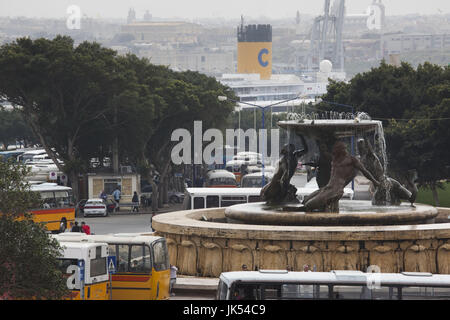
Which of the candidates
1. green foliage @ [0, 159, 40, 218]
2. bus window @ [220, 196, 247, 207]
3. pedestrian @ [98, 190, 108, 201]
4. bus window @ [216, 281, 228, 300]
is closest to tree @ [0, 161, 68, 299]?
green foliage @ [0, 159, 40, 218]

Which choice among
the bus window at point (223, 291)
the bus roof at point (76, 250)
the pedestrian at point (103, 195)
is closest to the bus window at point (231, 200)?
the pedestrian at point (103, 195)

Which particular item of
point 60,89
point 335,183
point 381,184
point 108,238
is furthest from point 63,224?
point 108,238

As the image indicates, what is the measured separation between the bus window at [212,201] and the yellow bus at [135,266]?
17359mm

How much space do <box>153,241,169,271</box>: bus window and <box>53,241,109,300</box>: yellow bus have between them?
1.48 m

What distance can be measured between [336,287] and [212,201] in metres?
23.4

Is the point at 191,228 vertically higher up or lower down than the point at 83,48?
lower down

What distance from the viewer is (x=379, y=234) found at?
76.7 feet

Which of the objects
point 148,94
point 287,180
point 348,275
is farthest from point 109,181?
point 348,275

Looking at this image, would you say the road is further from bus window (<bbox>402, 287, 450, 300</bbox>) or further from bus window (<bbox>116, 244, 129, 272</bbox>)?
bus window (<bbox>402, 287, 450, 300</bbox>)

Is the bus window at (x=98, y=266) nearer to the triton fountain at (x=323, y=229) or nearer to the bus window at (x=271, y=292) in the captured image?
the triton fountain at (x=323, y=229)

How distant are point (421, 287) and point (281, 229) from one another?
7547mm

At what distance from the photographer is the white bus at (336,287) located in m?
16.3
